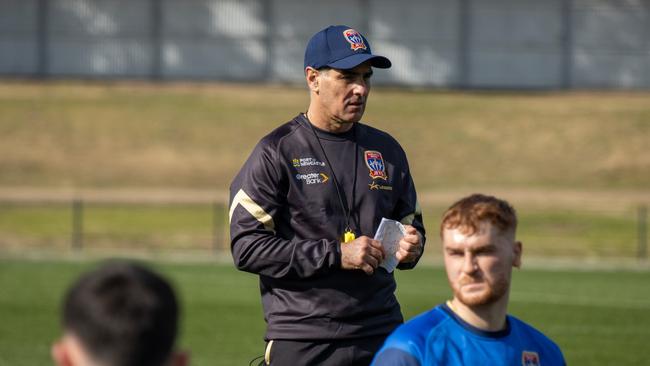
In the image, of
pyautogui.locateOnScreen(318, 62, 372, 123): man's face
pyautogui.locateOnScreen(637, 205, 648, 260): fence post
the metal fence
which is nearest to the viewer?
pyautogui.locateOnScreen(318, 62, 372, 123): man's face

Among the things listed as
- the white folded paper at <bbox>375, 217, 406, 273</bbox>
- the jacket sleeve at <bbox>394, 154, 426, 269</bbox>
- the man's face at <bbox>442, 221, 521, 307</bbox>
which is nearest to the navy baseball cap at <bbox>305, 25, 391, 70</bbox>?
the jacket sleeve at <bbox>394, 154, 426, 269</bbox>

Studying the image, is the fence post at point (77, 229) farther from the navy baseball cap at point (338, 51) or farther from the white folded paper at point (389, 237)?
the white folded paper at point (389, 237)

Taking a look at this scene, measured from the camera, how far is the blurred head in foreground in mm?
2459

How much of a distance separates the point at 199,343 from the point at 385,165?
884cm

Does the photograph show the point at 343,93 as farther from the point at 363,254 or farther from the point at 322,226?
the point at 363,254

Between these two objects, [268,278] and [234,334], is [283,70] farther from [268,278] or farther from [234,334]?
[268,278]

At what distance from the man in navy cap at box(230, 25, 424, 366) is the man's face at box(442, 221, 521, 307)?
131 cm

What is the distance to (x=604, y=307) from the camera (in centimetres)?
1775

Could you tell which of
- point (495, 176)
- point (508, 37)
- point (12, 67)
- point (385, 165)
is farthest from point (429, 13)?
point (385, 165)

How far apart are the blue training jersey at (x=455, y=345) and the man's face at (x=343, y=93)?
5.26 ft

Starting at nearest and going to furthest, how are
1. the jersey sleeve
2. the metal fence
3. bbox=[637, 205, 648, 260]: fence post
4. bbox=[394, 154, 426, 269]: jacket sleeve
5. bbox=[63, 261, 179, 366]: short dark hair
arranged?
bbox=[63, 261, 179, 366]: short dark hair → the jersey sleeve → bbox=[394, 154, 426, 269]: jacket sleeve → bbox=[637, 205, 648, 260]: fence post → the metal fence

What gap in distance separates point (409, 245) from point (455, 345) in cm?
143

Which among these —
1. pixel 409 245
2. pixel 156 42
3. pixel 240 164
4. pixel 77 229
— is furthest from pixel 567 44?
pixel 409 245

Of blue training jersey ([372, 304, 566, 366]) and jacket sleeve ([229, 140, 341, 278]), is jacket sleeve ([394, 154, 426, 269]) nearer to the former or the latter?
jacket sleeve ([229, 140, 341, 278])
